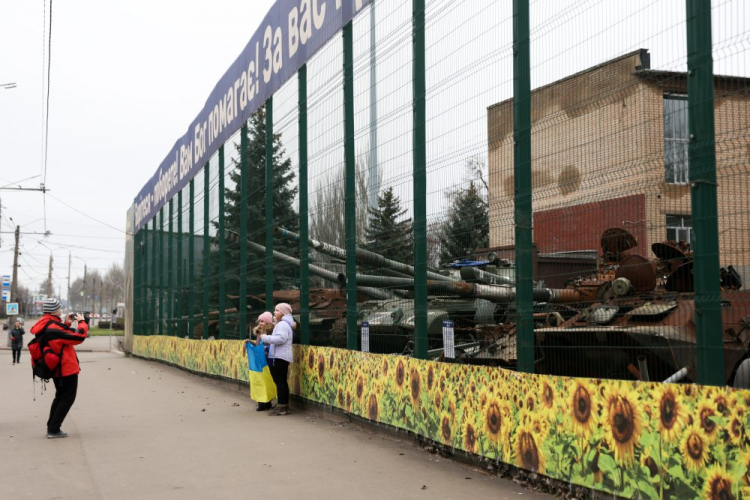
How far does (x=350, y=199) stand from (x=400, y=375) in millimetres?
2494

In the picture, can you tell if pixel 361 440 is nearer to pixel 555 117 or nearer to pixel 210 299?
pixel 555 117

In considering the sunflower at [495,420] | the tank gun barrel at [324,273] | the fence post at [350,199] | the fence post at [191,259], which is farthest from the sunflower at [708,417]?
the fence post at [191,259]

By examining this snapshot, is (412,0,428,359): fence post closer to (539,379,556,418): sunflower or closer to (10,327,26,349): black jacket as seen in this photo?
(539,379,556,418): sunflower

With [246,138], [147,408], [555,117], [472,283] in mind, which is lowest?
[147,408]

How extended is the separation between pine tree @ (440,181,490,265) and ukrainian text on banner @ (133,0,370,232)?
3.37 m

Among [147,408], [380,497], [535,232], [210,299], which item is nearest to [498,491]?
[380,497]

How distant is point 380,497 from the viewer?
20.5 feet

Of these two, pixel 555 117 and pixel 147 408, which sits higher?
pixel 555 117

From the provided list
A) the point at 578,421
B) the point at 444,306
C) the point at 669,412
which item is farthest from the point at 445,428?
the point at 669,412

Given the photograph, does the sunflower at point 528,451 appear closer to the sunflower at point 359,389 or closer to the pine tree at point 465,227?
the pine tree at point 465,227

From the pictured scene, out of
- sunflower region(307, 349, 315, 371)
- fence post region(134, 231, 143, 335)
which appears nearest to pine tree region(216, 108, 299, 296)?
sunflower region(307, 349, 315, 371)

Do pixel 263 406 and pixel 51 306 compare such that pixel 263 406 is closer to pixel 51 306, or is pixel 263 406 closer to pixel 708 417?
pixel 51 306

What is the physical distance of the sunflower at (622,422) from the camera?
5.30 m

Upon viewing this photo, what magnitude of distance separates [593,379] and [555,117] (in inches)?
81.1
